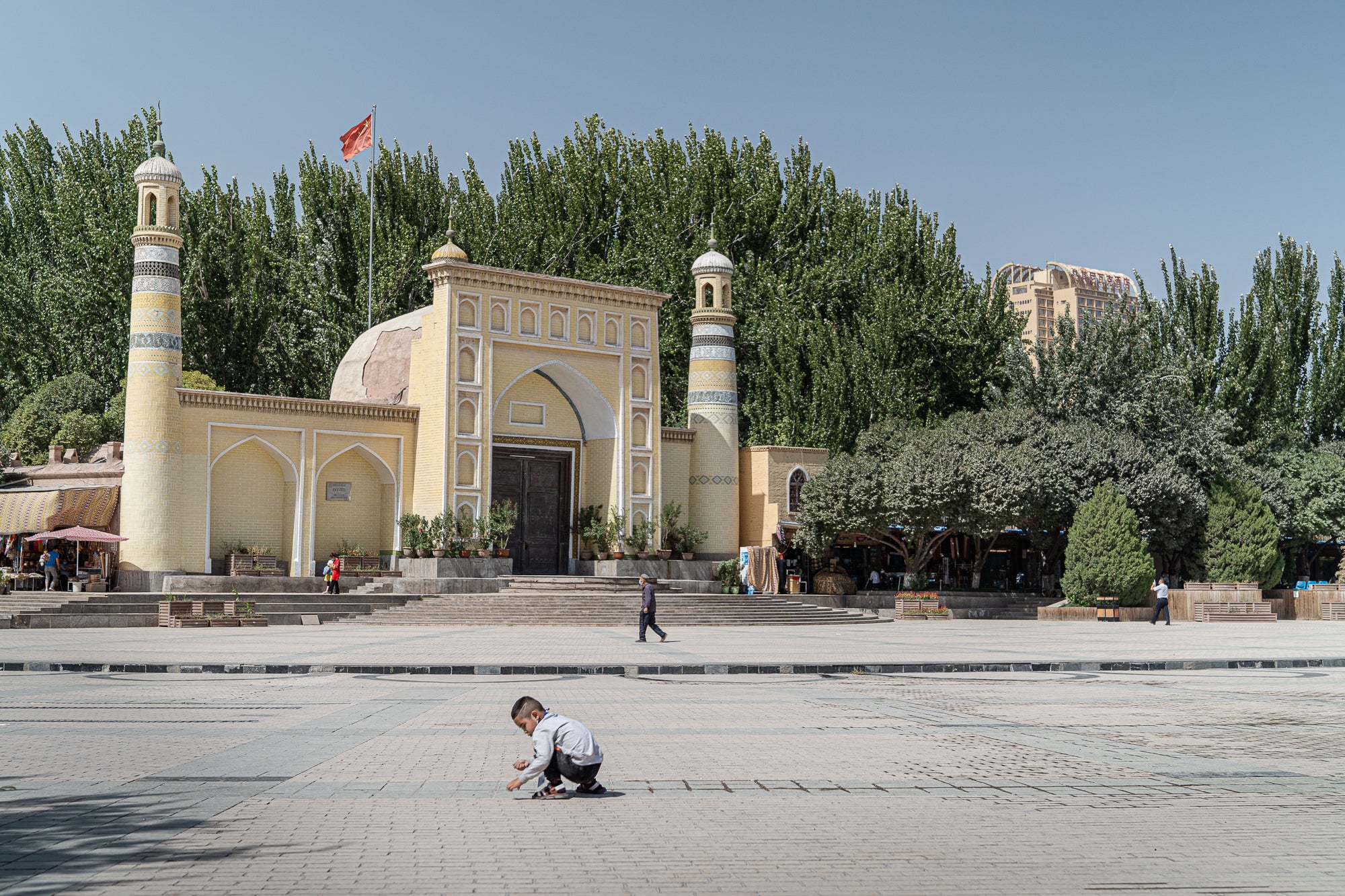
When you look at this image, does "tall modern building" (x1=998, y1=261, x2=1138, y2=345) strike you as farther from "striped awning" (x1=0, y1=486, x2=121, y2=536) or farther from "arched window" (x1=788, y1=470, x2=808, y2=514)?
"striped awning" (x1=0, y1=486, x2=121, y2=536)

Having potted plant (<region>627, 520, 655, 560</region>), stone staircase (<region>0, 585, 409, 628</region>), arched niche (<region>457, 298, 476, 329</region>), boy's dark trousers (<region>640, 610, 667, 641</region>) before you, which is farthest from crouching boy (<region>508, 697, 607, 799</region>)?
potted plant (<region>627, 520, 655, 560</region>)

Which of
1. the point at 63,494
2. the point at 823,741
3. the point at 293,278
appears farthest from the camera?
the point at 293,278

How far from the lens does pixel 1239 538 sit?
112 ft

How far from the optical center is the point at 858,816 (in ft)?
22.4

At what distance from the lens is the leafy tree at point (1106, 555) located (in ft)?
100

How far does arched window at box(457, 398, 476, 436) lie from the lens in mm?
30672

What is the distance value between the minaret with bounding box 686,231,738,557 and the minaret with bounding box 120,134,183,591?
13.3 metres

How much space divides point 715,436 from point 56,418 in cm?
1985

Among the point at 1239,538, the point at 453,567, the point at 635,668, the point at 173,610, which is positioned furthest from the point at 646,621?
the point at 1239,538

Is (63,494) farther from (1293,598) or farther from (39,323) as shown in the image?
(1293,598)

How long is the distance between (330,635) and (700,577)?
1251cm

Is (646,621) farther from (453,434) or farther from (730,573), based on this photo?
(730,573)

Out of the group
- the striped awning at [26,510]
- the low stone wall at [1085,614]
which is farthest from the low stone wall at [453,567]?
the low stone wall at [1085,614]

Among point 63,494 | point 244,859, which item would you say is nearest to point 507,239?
point 63,494
